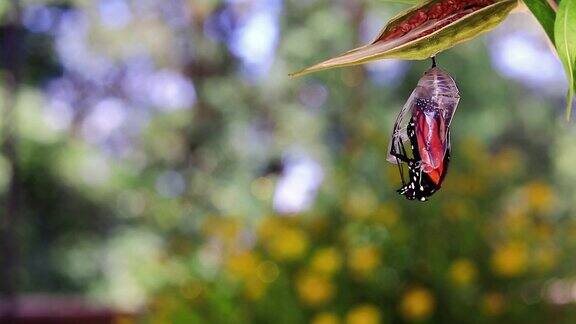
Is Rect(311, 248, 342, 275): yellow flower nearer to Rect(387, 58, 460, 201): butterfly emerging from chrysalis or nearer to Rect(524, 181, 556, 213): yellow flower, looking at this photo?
Rect(524, 181, 556, 213): yellow flower

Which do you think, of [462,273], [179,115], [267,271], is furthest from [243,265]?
[179,115]

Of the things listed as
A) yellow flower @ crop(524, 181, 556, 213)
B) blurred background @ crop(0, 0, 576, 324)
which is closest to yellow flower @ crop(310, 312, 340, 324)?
yellow flower @ crop(524, 181, 556, 213)

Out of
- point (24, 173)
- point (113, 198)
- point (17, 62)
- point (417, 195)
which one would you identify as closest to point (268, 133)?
point (113, 198)

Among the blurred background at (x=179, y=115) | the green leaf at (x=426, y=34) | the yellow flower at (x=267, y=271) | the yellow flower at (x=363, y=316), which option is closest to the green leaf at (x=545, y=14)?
the green leaf at (x=426, y=34)

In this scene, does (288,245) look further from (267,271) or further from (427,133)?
(427,133)

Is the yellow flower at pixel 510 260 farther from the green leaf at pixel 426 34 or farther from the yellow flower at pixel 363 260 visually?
the green leaf at pixel 426 34

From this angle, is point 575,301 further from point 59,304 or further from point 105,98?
point 105,98
